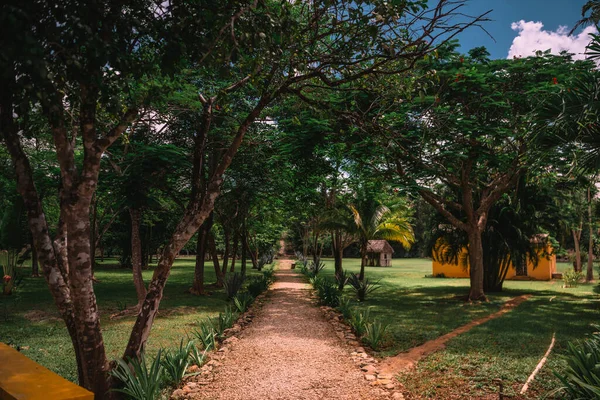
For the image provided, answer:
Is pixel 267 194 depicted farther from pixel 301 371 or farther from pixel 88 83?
pixel 88 83

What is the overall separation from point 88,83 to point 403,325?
8126 millimetres

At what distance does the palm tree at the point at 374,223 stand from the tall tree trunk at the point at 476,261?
457 cm

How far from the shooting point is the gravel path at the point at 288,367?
5270 mm

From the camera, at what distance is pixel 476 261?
14422mm

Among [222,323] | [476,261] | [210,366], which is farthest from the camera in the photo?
[476,261]

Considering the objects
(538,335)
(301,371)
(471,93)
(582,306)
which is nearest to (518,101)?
(471,93)

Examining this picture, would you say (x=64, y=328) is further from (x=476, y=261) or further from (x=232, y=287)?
(x=476, y=261)

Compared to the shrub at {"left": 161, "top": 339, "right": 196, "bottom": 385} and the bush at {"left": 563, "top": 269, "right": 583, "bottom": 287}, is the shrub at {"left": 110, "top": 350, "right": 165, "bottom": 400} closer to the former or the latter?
the shrub at {"left": 161, "top": 339, "right": 196, "bottom": 385}

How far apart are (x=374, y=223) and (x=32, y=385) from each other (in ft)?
54.8

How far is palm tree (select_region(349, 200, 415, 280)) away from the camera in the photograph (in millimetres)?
18688

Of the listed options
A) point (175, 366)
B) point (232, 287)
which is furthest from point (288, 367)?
point (232, 287)

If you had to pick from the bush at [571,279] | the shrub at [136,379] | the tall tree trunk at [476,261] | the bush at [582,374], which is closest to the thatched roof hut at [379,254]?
the bush at [571,279]

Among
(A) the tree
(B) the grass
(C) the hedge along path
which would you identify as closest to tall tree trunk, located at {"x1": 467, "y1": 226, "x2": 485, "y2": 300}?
(A) the tree

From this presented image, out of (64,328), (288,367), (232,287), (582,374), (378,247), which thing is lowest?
(64,328)
